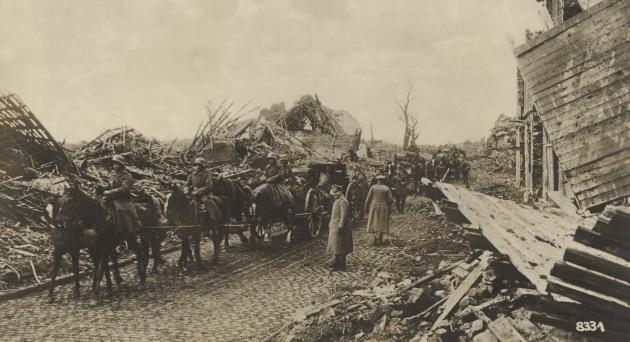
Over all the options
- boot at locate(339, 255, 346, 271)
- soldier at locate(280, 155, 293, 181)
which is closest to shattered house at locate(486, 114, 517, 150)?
soldier at locate(280, 155, 293, 181)

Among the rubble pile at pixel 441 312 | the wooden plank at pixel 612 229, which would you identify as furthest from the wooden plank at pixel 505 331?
the wooden plank at pixel 612 229

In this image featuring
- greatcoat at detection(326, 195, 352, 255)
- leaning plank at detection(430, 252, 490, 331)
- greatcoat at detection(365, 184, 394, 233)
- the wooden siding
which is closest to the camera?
leaning plank at detection(430, 252, 490, 331)

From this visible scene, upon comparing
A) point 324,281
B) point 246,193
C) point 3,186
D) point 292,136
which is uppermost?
point 292,136

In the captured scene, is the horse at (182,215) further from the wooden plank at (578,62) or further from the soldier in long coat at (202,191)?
the wooden plank at (578,62)

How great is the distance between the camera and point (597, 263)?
3365 millimetres

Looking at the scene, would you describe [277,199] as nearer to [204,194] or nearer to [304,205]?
[304,205]

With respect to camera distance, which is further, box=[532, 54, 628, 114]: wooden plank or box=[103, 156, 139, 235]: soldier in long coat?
box=[103, 156, 139, 235]: soldier in long coat

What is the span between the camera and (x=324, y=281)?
385 inches

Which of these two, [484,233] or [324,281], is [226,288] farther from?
[484,233]

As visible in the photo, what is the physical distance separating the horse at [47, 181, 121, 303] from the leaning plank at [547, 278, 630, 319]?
23.5ft

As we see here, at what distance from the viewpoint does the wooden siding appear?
6645 mm

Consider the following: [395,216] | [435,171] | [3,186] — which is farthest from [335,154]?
[3,186]

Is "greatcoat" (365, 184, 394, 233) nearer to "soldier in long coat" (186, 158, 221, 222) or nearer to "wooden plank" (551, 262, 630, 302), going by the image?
"soldier in long coat" (186, 158, 221, 222)

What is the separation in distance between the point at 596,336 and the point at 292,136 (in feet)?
89.5
